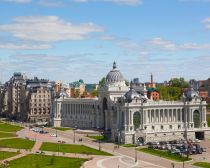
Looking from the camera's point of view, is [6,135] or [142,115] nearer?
[142,115]

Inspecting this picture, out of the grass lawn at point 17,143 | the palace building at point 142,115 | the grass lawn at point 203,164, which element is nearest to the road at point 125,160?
the grass lawn at point 203,164

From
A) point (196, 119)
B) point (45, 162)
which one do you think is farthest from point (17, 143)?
point (196, 119)

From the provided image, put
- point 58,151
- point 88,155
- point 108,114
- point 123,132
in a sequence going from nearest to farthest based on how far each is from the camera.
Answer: point 88,155 < point 58,151 < point 123,132 < point 108,114

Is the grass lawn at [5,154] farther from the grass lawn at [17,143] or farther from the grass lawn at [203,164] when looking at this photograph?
the grass lawn at [203,164]

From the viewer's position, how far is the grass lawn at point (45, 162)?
95312mm

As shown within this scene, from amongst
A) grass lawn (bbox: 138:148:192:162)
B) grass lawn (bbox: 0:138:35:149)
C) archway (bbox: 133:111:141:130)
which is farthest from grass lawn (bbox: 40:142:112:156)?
archway (bbox: 133:111:141:130)

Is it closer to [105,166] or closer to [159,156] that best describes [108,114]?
[159,156]

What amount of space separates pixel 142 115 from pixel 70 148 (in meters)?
25.6

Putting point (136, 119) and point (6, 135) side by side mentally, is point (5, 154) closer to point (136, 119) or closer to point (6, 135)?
point (136, 119)

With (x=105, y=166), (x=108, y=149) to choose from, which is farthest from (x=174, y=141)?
(x=105, y=166)

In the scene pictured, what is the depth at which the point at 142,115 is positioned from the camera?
135125 millimetres

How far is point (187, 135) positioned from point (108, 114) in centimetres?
2708

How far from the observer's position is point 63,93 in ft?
614

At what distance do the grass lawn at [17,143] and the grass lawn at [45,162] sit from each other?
17.4 meters
